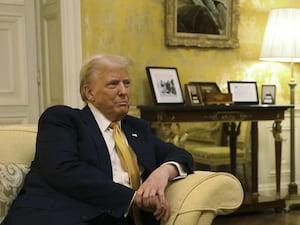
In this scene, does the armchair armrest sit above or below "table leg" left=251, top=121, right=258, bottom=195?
above

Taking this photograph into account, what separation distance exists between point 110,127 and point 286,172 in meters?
2.79

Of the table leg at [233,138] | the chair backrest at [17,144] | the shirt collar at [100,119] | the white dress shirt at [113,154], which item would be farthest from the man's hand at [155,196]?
the table leg at [233,138]

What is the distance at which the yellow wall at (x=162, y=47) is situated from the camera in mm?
3541

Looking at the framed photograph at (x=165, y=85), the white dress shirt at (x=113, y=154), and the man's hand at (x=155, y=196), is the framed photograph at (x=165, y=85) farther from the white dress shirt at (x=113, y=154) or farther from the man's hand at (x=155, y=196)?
the man's hand at (x=155, y=196)

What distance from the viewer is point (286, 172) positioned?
14.4 ft

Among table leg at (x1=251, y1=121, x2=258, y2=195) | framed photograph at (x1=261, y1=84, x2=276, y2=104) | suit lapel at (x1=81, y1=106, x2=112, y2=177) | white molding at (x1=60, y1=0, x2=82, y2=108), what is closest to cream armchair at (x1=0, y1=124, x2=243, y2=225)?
suit lapel at (x1=81, y1=106, x2=112, y2=177)

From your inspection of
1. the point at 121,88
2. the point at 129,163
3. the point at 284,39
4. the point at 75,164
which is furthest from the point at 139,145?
the point at 284,39

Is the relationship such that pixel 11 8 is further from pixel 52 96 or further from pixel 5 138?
pixel 5 138

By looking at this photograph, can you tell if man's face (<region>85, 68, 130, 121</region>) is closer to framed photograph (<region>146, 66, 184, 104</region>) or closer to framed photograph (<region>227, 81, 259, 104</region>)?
framed photograph (<region>146, 66, 184, 104</region>)

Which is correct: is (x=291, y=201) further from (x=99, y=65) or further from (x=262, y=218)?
(x=99, y=65)

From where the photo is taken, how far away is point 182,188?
6.22ft

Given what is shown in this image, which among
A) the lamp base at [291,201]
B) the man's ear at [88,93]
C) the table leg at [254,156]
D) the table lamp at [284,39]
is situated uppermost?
the table lamp at [284,39]

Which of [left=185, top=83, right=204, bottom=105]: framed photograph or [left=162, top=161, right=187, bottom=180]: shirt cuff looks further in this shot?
[left=185, top=83, right=204, bottom=105]: framed photograph

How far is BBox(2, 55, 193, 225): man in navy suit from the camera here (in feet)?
5.74
